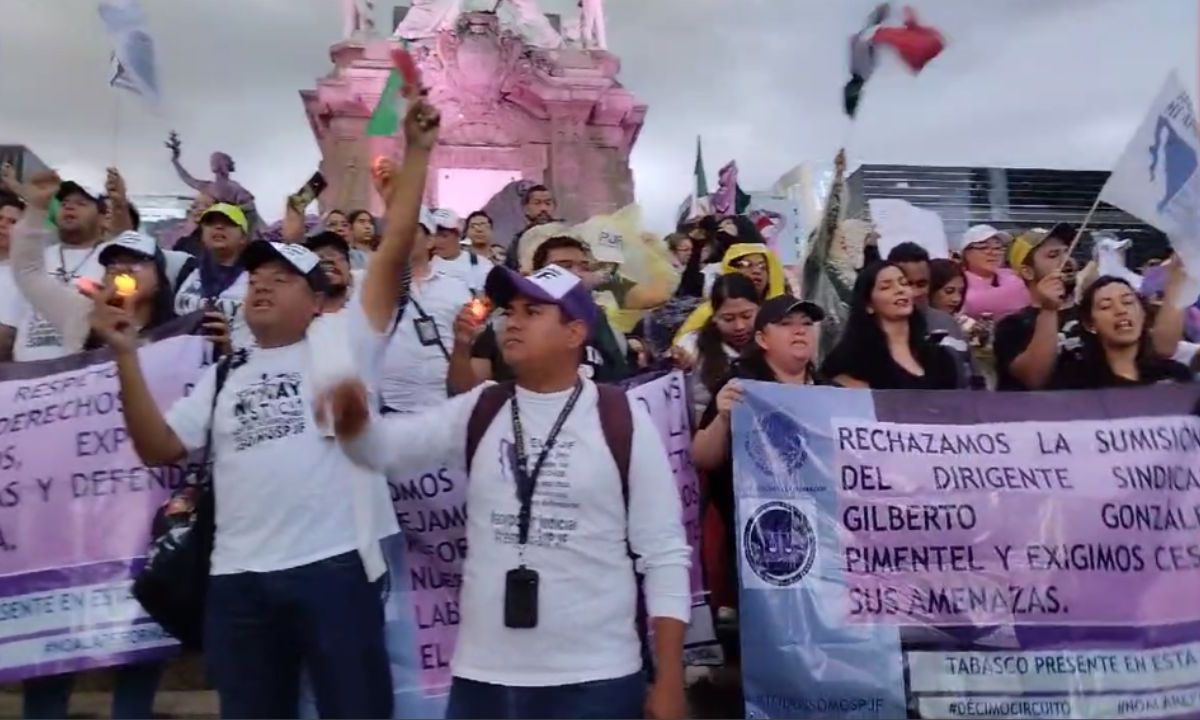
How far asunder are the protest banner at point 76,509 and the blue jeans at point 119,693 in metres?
0.05

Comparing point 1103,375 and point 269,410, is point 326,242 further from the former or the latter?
point 1103,375

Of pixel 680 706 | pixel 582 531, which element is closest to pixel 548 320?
pixel 582 531

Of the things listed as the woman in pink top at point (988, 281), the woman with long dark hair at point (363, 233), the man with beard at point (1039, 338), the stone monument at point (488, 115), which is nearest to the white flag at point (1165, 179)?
the man with beard at point (1039, 338)

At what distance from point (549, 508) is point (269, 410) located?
89 centimetres

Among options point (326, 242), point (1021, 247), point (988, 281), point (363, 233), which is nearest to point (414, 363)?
point (326, 242)

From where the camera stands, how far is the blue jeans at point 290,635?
10.4 feet

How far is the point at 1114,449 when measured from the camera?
447 centimetres

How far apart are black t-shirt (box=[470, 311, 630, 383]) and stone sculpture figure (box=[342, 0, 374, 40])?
20.2 meters

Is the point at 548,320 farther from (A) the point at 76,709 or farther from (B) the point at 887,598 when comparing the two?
(A) the point at 76,709

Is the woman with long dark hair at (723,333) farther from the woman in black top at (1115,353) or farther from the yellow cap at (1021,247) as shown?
the yellow cap at (1021,247)

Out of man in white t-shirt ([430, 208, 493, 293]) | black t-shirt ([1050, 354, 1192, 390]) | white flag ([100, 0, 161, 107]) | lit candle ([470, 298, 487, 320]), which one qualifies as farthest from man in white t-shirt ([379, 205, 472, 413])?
black t-shirt ([1050, 354, 1192, 390])

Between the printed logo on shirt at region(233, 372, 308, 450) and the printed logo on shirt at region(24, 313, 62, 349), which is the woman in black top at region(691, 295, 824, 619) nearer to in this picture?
the printed logo on shirt at region(233, 372, 308, 450)

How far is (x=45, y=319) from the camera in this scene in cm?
491

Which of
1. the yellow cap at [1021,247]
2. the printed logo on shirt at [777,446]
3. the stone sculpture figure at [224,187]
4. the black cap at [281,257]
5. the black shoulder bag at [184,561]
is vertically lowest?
the black shoulder bag at [184,561]
